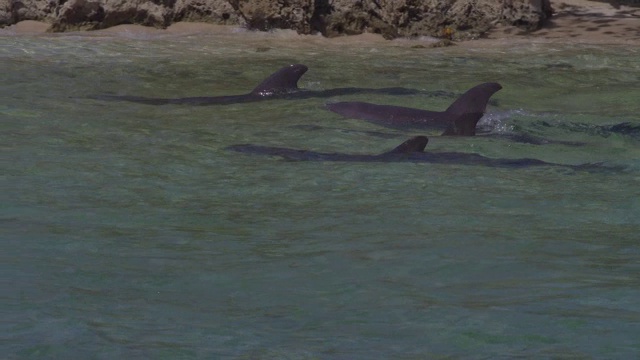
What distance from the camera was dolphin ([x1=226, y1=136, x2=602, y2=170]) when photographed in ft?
28.4

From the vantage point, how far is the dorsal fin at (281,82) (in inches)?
484

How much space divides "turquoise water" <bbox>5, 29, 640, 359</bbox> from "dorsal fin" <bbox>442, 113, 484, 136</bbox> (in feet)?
0.93

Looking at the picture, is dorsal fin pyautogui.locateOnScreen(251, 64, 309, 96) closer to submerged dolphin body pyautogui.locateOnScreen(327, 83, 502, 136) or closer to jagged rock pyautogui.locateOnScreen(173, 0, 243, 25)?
submerged dolphin body pyautogui.locateOnScreen(327, 83, 502, 136)

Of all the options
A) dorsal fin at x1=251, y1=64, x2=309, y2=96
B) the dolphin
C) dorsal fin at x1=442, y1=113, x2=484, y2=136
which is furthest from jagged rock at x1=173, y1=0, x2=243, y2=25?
the dolphin

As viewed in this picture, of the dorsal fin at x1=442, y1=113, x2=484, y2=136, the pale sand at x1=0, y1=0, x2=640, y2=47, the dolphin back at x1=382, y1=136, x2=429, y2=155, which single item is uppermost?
the dolphin back at x1=382, y1=136, x2=429, y2=155

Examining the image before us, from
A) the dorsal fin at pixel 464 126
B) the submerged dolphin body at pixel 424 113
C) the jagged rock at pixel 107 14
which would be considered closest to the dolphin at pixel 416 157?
the dorsal fin at pixel 464 126

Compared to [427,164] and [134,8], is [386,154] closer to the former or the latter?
[427,164]

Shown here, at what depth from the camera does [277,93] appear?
40.4 ft

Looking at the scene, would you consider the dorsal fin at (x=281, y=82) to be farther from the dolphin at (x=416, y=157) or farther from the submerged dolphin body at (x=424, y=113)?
the dolphin at (x=416, y=157)

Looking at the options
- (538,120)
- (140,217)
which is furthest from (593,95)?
(140,217)

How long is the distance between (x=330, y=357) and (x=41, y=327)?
1206 millimetres

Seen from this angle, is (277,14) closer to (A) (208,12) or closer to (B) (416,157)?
(A) (208,12)

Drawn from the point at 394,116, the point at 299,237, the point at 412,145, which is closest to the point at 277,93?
the point at 394,116

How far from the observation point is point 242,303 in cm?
543
